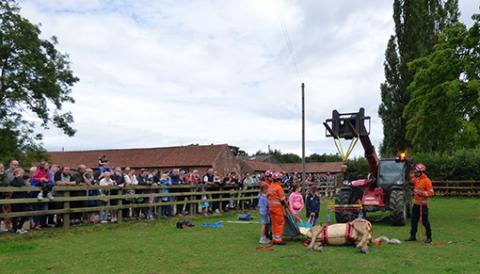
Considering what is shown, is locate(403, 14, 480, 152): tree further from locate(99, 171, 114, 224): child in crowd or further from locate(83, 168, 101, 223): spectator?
locate(83, 168, 101, 223): spectator

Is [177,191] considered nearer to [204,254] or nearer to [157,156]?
[204,254]

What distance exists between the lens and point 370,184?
17.0 meters

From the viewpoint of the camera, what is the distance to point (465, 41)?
17.3 m

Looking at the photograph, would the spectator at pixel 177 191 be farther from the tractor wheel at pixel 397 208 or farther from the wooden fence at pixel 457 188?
the wooden fence at pixel 457 188

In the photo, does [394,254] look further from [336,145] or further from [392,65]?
[392,65]

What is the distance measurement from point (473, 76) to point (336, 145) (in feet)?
21.2

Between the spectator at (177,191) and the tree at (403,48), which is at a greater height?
the tree at (403,48)

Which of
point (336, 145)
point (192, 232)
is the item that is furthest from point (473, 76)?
point (192, 232)

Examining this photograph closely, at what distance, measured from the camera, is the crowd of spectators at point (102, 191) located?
1275cm

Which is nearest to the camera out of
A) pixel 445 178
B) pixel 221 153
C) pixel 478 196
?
pixel 478 196

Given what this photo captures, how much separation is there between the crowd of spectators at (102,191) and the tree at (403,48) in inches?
866

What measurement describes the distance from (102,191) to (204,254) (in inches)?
251

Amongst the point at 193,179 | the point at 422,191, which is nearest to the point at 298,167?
the point at 193,179

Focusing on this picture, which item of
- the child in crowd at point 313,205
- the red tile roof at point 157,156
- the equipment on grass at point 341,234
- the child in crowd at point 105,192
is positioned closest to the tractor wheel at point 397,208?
the child in crowd at point 313,205
